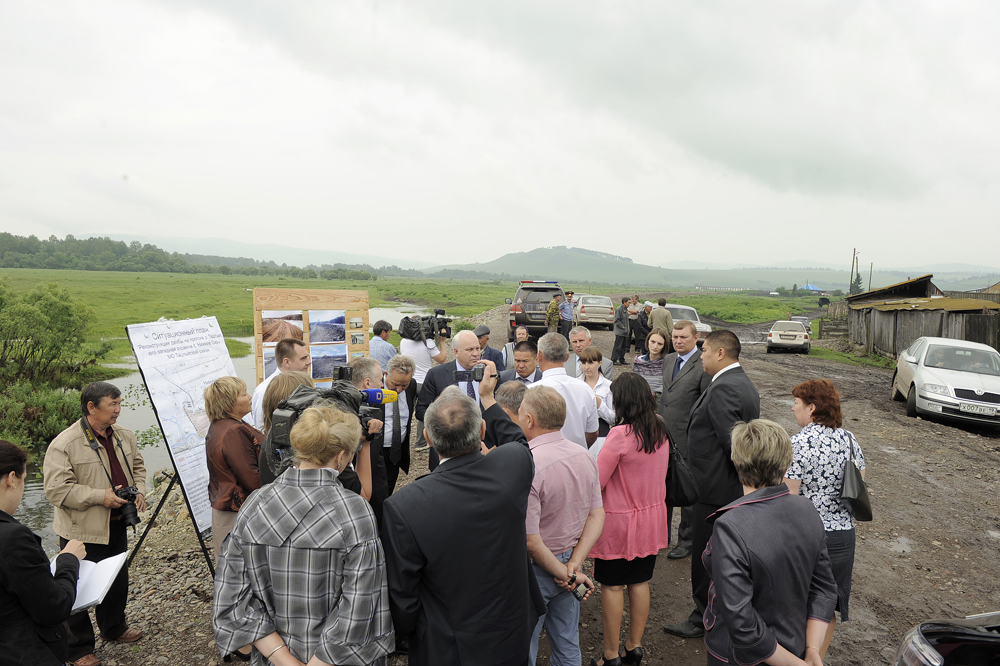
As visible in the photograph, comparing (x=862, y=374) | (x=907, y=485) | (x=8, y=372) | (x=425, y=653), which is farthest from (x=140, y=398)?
(x=862, y=374)

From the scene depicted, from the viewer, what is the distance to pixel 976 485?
7.07 m

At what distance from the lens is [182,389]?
488cm

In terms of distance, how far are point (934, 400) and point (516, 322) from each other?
438 inches

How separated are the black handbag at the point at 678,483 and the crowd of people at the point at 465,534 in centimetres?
5

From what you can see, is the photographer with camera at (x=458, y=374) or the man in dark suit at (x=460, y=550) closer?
the man in dark suit at (x=460, y=550)

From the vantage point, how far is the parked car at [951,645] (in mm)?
2217

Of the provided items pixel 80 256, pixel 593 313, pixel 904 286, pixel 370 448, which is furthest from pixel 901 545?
pixel 80 256

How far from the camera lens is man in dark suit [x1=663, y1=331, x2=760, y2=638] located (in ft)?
12.0

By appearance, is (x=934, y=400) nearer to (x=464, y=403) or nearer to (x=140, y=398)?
(x=464, y=403)

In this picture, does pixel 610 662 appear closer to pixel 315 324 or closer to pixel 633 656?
pixel 633 656

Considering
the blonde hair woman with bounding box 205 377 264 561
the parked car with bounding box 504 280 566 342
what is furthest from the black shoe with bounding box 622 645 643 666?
the parked car with bounding box 504 280 566 342

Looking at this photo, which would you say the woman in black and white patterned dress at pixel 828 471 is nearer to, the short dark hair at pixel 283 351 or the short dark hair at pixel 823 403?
the short dark hair at pixel 823 403

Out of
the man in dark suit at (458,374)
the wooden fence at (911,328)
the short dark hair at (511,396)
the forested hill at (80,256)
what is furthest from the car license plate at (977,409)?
the forested hill at (80,256)

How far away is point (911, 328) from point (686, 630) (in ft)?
63.2
